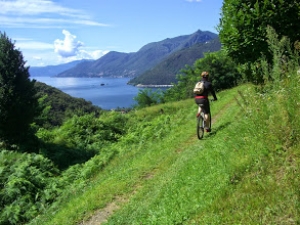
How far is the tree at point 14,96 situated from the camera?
1730cm

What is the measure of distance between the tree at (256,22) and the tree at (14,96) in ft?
37.3

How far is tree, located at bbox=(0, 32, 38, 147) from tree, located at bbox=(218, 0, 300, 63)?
1136 centimetres

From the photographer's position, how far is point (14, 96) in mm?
17516

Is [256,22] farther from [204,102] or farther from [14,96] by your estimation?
[14,96]

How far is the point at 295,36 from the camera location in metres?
13.0

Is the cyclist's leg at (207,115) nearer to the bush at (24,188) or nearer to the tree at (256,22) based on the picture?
the tree at (256,22)

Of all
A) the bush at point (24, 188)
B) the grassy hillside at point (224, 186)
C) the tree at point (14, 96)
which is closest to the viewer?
the grassy hillside at point (224, 186)

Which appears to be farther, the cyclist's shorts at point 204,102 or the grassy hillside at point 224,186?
the cyclist's shorts at point 204,102

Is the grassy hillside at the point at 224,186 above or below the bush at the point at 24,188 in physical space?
above

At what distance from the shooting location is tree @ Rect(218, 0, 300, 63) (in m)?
12.5

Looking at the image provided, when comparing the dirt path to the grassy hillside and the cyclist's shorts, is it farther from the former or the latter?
the cyclist's shorts

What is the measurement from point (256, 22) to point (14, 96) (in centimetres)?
1306

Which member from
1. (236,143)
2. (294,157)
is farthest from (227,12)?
(294,157)

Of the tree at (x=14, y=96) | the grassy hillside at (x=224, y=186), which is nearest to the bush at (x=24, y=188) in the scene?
the grassy hillside at (x=224, y=186)
